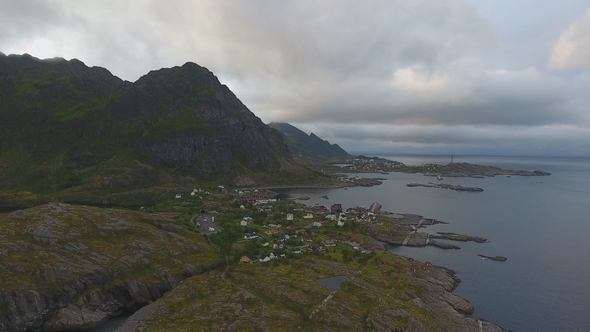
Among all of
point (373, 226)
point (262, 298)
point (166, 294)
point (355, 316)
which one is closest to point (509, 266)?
point (373, 226)

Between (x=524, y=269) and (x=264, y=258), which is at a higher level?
(x=264, y=258)

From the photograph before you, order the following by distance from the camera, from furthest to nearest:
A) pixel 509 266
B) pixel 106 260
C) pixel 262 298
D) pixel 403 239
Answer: pixel 403 239, pixel 509 266, pixel 106 260, pixel 262 298

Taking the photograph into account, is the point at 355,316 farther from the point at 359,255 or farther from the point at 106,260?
the point at 106,260

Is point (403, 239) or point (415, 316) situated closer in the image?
point (415, 316)

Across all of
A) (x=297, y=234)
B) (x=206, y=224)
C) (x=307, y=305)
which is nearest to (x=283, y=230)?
(x=297, y=234)

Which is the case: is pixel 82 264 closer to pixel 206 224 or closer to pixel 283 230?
pixel 206 224

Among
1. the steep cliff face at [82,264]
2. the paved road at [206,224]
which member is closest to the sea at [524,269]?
the paved road at [206,224]

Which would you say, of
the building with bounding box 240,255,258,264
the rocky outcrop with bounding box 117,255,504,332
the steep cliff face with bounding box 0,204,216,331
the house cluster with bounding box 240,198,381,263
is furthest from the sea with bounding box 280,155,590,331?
the steep cliff face with bounding box 0,204,216,331
